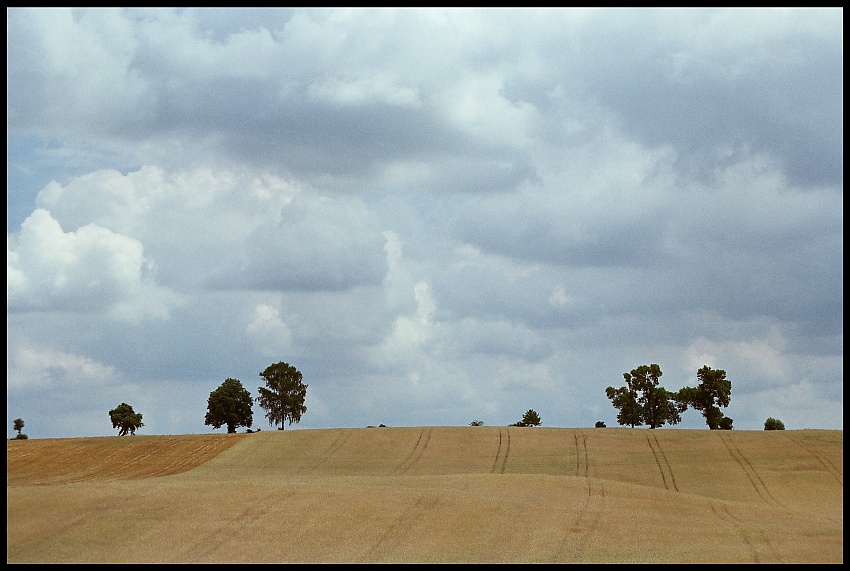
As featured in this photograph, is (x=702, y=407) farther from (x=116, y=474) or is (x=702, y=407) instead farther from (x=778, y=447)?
(x=116, y=474)

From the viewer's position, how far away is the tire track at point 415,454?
68188 millimetres

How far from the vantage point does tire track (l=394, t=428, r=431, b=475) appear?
224 ft

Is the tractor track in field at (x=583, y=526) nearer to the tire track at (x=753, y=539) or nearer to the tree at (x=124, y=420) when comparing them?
the tire track at (x=753, y=539)

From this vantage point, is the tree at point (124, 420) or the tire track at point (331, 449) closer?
the tire track at point (331, 449)

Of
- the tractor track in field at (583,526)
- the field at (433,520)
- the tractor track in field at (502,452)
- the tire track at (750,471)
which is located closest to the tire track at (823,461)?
the field at (433,520)

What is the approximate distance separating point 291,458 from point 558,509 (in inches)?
1578

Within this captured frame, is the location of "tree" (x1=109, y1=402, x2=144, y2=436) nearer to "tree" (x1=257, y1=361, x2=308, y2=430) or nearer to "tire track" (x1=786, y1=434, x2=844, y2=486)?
"tree" (x1=257, y1=361, x2=308, y2=430)

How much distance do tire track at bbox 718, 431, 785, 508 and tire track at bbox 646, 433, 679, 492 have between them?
5.22 metres

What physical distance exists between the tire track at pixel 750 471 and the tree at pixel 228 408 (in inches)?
2146

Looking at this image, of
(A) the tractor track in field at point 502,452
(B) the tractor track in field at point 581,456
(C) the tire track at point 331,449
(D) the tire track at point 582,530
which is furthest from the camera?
(C) the tire track at point 331,449

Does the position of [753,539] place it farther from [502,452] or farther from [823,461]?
[502,452]

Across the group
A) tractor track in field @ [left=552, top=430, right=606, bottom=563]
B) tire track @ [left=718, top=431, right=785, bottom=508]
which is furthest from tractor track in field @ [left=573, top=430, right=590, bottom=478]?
tractor track in field @ [left=552, top=430, right=606, bottom=563]

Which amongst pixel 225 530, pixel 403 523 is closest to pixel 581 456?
pixel 403 523
